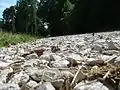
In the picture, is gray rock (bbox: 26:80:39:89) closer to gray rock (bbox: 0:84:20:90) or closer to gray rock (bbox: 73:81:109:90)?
gray rock (bbox: 0:84:20:90)

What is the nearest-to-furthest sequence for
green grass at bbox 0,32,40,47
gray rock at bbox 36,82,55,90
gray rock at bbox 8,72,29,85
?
gray rock at bbox 36,82,55,90 → gray rock at bbox 8,72,29,85 → green grass at bbox 0,32,40,47

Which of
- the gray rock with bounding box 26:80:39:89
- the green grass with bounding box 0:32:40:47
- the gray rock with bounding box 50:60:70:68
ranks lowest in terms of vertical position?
the green grass with bounding box 0:32:40:47

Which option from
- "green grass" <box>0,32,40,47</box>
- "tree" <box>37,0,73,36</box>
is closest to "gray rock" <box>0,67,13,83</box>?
"green grass" <box>0,32,40,47</box>

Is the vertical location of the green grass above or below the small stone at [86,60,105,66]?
below

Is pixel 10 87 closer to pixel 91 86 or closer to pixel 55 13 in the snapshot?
pixel 91 86

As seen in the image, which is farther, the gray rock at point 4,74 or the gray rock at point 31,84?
the gray rock at point 4,74

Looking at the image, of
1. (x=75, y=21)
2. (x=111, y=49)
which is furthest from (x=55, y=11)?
(x=111, y=49)

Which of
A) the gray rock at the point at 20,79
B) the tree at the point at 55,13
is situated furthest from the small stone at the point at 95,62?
the tree at the point at 55,13

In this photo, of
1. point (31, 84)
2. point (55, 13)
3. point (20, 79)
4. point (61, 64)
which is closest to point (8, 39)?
point (61, 64)

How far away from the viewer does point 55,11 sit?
51.7 m

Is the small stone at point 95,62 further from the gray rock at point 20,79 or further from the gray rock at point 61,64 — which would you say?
the gray rock at point 20,79

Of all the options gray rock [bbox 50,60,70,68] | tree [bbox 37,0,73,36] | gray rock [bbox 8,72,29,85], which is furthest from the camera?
tree [bbox 37,0,73,36]

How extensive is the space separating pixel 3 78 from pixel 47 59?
0.74m

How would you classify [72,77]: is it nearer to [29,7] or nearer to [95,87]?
[95,87]
